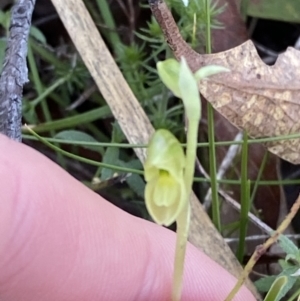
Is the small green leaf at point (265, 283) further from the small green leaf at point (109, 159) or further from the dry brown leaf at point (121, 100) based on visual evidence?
the small green leaf at point (109, 159)

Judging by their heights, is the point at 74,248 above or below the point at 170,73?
below

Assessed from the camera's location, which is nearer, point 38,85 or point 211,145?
point 211,145

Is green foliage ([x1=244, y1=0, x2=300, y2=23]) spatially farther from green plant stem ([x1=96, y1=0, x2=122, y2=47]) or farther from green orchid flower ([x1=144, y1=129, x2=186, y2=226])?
green orchid flower ([x1=144, y1=129, x2=186, y2=226])

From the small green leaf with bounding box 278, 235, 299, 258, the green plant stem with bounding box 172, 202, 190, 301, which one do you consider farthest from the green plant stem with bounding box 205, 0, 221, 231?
the green plant stem with bounding box 172, 202, 190, 301

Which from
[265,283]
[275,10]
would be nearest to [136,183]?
[265,283]

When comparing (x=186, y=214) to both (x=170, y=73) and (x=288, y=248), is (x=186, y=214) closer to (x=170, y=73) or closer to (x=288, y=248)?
(x=170, y=73)

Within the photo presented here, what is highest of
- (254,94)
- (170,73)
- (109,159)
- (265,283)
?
(170,73)

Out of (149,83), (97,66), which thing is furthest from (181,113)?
(97,66)

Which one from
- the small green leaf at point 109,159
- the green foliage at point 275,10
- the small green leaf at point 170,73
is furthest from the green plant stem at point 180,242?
the green foliage at point 275,10
